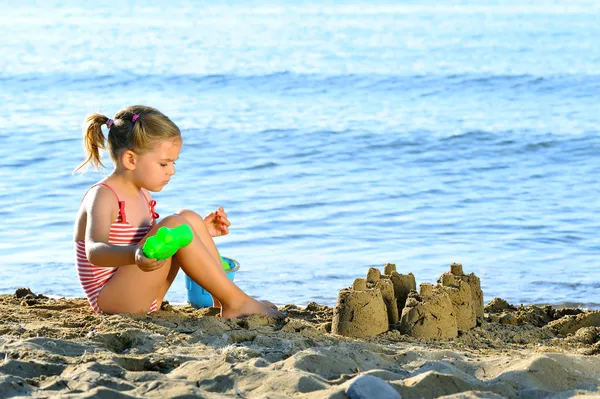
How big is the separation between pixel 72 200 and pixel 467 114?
6.58 m

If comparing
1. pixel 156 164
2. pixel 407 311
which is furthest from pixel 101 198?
pixel 407 311

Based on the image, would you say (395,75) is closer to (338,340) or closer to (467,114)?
(467,114)

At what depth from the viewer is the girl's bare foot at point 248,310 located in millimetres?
4043

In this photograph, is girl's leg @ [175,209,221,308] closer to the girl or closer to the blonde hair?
the girl

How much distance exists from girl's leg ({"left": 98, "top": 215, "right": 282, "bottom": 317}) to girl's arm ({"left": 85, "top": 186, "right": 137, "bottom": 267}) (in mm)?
199

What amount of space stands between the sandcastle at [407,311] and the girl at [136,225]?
419 millimetres

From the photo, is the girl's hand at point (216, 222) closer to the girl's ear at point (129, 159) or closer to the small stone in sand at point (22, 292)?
the girl's ear at point (129, 159)

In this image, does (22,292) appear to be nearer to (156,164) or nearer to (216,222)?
(216,222)

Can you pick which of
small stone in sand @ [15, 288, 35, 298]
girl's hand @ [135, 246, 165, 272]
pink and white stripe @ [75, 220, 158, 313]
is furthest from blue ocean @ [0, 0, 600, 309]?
girl's hand @ [135, 246, 165, 272]

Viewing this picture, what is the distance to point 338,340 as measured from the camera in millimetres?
3656

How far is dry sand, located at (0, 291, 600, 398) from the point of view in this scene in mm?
2754

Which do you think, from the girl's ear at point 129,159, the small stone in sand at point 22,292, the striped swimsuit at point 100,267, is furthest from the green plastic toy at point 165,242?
the small stone in sand at point 22,292

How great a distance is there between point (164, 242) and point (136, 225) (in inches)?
26.9

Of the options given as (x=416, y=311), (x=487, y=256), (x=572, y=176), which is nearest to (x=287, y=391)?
(x=416, y=311)
